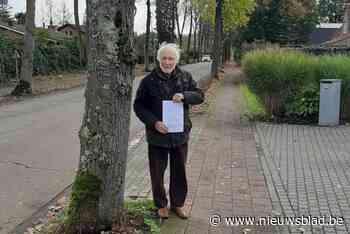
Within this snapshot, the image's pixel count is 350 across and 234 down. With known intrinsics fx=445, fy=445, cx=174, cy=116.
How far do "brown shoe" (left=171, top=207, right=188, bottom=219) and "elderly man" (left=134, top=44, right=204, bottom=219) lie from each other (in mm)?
178

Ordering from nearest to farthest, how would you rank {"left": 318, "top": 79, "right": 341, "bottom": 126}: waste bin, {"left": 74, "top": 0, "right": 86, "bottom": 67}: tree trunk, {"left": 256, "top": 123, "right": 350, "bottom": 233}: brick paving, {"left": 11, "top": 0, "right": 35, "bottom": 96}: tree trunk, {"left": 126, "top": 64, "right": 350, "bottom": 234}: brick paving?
{"left": 126, "top": 64, "right": 350, "bottom": 234}: brick paving < {"left": 256, "top": 123, "right": 350, "bottom": 233}: brick paving < {"left": 318, "top": 79, "right": 341, "bottom": 126}: waste bin < {"left": 11, "top": 0, "right": 35, "bottom": 96}: tree trunk < {"left": 74, "top": 0, "right": 86, "bottom": 67}: tree trunk

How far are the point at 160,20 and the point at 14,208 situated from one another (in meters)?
6.55

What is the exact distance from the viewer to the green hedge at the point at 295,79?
11.4m

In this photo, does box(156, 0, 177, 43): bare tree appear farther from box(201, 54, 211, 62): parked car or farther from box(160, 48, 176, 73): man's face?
box(201, 54, 211, 62): parked car

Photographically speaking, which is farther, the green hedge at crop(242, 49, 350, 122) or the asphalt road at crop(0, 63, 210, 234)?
the green hedge at crop(242, 49, 350, 122)

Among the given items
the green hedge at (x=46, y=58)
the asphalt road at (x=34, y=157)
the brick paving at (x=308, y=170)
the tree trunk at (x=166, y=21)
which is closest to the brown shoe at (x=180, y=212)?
the brick paving at (x=308, y=170)

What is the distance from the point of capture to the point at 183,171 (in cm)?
481

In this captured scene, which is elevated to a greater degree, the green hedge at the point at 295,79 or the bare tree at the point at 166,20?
the bare tree at the point at 166,20

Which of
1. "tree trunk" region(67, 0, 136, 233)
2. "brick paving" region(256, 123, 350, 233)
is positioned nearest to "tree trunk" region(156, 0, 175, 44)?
"brick paving" region(256, 123, 350, 233)

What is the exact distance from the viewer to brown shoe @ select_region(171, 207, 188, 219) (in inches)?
191

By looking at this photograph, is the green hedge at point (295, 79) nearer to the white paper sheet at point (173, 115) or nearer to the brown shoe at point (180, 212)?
the brown shoe at point (180, 212)

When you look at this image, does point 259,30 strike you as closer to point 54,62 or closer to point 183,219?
point 54,62

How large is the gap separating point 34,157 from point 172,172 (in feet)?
13.3

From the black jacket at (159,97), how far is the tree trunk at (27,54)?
17108 millimetres
